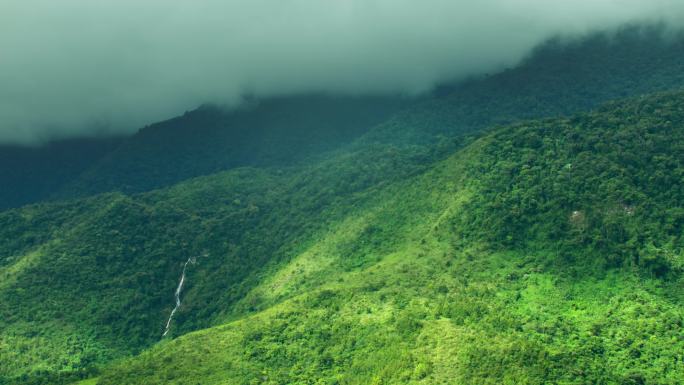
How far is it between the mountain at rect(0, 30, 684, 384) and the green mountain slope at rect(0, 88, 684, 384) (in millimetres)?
325

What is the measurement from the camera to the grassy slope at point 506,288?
83562 mm

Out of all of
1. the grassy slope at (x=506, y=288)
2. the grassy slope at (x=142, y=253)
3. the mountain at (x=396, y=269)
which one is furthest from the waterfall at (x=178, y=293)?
the grassy slope at (x=506, y=288)

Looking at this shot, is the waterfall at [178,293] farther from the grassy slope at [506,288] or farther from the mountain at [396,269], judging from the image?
the grassy slope at [506,288]

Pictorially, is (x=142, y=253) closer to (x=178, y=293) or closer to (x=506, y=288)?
(x=178, y=293)

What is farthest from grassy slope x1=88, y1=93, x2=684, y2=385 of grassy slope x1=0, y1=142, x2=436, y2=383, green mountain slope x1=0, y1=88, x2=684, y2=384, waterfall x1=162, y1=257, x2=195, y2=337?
waterfall x1=162, y1=257, x2=195, y2=337

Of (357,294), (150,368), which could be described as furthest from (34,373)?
(357,294)

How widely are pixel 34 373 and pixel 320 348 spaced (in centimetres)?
5317

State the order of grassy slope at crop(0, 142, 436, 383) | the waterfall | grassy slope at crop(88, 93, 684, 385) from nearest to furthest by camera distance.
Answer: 1. grassy slope at crop(88, 93, 684, 385)
2. grassy slope at crop(0, 142, 436, 383)
3. the waterfall

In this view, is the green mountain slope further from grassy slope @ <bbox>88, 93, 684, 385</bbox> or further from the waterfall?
the waterfall

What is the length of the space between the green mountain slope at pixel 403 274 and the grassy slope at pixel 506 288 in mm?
278

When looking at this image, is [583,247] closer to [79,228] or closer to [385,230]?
[385,230]

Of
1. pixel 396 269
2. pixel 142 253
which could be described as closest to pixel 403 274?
pixel 396 269

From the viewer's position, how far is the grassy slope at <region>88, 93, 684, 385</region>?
8356cm

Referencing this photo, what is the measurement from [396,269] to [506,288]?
18419 mm
